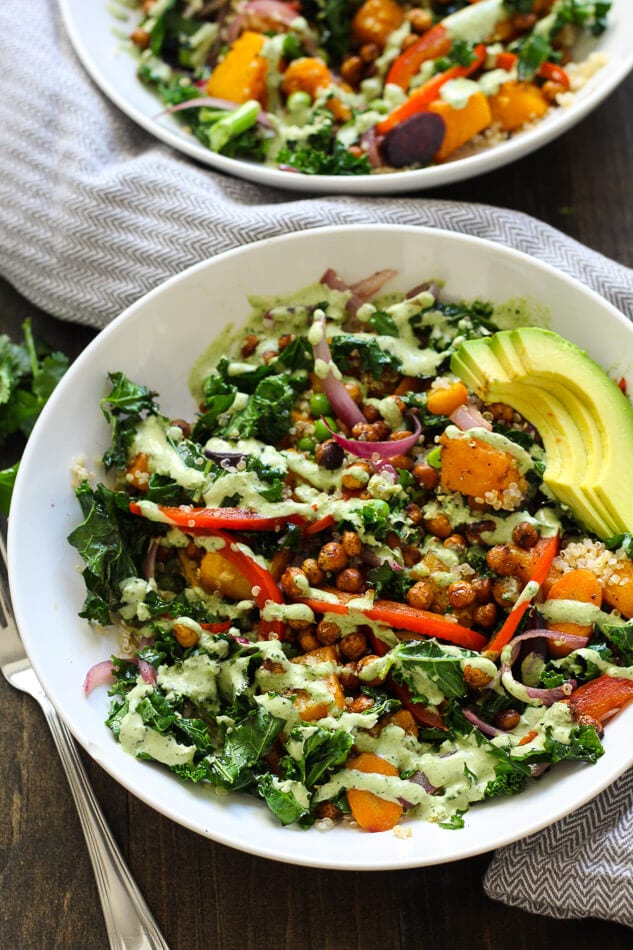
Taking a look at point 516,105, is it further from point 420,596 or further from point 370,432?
point 420,596

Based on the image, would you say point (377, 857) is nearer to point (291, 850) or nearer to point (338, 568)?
point (291, 850)

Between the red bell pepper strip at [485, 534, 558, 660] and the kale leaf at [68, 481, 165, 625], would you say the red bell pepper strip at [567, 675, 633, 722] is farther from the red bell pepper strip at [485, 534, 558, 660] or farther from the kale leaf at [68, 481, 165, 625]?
the kale leaf at [68, 481, 165, 625]

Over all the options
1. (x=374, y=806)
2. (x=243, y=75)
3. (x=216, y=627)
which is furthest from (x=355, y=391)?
(x=243, y=75)

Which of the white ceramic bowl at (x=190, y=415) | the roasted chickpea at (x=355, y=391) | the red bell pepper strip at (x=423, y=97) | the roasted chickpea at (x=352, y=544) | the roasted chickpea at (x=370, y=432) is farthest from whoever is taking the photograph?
the red bell pepper strip at (x=423, y=97)

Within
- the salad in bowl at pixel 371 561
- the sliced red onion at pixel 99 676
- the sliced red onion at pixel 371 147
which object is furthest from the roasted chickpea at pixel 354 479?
the sliced red onion at pixel 371 147

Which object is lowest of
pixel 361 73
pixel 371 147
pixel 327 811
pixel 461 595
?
pixel 327 811

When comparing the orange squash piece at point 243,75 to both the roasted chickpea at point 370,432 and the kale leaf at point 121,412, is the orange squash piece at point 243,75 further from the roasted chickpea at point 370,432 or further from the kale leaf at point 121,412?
the roasted chickpea at point 370,432

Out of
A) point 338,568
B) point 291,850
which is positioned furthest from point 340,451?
point 291,850
